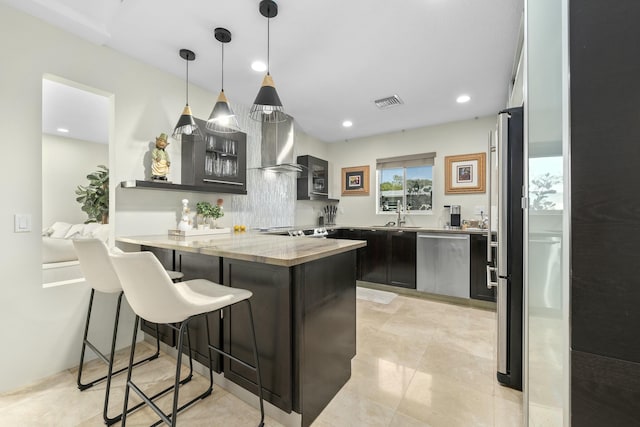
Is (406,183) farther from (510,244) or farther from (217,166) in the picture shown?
(217,166)

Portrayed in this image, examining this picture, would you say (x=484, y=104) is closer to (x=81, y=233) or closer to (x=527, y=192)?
(x=527, y=192)

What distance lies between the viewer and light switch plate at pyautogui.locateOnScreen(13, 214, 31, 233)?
6.12 ft

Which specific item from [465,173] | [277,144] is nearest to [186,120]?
[277,144]

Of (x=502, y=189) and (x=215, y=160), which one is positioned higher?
(x=215, y=160)

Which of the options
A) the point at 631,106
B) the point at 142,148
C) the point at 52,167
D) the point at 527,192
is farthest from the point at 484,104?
the point at 52,167

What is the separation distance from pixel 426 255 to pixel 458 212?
3.12 feet

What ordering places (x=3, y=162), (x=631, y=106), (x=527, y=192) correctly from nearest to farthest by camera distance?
(x=631, y=106)
(x=527, y=192)
(x=3, y=162)

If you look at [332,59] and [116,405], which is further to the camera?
[332,59]

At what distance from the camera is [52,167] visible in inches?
192

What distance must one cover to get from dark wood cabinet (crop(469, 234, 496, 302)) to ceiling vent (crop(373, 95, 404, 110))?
1973mm

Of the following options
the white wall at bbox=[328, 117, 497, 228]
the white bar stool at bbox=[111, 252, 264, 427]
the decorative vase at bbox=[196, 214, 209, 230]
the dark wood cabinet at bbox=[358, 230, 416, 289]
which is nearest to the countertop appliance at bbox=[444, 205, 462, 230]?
the white wall at bbox=[328, 117, 497, 228]

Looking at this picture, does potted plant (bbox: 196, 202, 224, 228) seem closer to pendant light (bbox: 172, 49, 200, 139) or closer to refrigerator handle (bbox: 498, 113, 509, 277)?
pendant light (bbox: 172, 49, 200, 139)

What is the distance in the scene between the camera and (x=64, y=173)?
5.02 m

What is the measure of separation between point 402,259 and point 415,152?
186 cm
